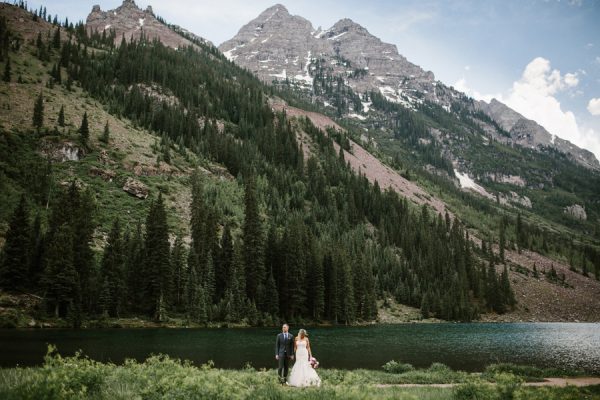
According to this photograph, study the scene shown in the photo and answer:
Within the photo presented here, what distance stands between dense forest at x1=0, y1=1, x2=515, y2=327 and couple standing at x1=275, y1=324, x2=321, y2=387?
59288 millimetres

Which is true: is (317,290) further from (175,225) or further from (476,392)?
(476,392)

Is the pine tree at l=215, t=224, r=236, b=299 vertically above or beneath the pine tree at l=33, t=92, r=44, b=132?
beneath

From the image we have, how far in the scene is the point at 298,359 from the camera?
22.5m

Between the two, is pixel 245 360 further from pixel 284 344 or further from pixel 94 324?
pixel 94 324

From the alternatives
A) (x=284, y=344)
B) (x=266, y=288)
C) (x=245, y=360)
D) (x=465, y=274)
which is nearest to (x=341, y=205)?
(x=465, y=274)

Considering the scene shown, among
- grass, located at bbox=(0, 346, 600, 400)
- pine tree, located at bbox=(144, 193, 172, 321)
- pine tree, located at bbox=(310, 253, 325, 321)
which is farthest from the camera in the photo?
pine tree, located at bbox=(310, 253, 325, 321)

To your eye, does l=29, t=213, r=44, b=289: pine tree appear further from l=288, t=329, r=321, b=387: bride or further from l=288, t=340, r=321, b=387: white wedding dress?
l=288, t=340, r=321, b=387: white wedding dress

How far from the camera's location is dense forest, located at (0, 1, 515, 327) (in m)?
78.6

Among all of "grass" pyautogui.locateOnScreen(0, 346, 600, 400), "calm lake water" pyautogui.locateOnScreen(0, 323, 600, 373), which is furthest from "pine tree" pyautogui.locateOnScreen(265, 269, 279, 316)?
"grass" pyautogui.locateOnScreen(0, 346, 600, 400)

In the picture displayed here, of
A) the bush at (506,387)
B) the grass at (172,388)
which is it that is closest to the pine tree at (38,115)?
the grass at (172,388)

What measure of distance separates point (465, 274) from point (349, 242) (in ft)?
156

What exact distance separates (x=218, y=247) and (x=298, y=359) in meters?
83.1

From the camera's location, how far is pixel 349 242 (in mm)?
148875

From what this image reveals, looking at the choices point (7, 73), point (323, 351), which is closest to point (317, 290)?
point (323, 351)
